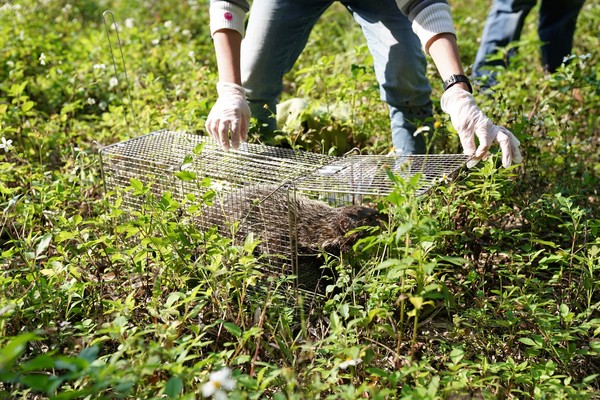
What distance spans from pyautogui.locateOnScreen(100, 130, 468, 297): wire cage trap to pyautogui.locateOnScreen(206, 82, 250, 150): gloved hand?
0.44 ft

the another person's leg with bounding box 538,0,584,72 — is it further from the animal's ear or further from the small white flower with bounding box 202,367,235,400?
the small white flower with bounding box 202,367,235,400

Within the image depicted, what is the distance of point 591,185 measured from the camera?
3529 millimetres

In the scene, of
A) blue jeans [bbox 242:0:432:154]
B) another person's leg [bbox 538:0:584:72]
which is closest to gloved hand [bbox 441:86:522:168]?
blue jeans [bbox 242:0:432:154]

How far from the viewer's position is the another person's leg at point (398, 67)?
3.40 m

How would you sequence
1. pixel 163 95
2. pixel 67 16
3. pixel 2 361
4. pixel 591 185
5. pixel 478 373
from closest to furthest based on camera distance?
pixel 2 361 → pixel 478 373 → pixel 591 185 → pixel 163 95 → pixel 67 16

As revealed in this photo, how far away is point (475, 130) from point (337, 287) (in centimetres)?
85

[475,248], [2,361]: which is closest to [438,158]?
[475,248]

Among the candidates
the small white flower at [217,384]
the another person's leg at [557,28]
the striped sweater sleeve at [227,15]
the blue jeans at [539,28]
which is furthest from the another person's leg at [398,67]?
the another person's leg at [557,28]

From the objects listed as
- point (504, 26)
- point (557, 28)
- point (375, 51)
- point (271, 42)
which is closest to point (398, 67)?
point (375, 51)

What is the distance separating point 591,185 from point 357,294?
168 cm

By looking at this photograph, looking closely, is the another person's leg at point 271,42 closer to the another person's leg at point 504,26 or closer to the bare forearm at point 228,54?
the bare forearm at point 228,54

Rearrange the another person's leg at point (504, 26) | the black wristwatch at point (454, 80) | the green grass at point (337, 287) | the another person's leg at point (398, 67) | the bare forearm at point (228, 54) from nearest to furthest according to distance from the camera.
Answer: the green grass at point (337, 287) → the black wristwatch at point (454, 80) → the bare forearm at point (228, 54) → the another person's leg at point (398, 67) → the another person's leg at point (504, 26)

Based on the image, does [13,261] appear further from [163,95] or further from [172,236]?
[163,95]

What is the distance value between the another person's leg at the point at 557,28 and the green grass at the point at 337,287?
3.09ft
